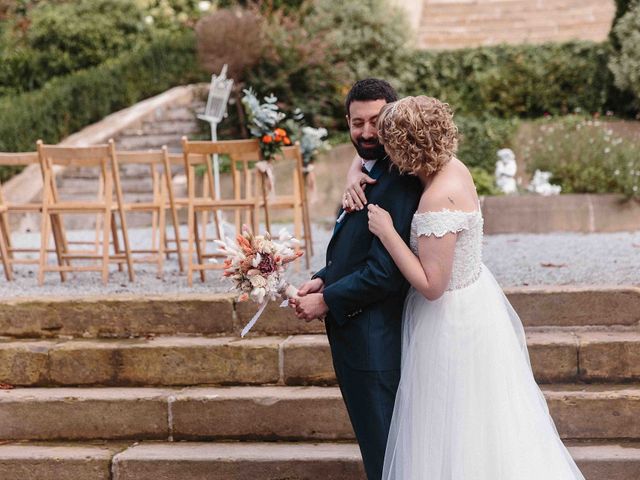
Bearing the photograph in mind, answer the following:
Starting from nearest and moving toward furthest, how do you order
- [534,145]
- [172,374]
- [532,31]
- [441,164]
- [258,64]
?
[441,164] < [172,374] < [534,145] < [258,64] < [532,31]

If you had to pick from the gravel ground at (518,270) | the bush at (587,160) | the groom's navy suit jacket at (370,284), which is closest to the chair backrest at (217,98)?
the gravel ground at (518,270)

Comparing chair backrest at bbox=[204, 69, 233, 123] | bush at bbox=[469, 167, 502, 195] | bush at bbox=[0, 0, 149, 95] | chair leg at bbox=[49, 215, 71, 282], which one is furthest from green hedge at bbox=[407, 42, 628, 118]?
chair leg at bbox=[49, 215, 71, 282]

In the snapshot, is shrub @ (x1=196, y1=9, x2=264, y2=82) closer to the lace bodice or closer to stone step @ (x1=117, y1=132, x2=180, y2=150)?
stone step @ (x1=117, y1=132, x2=180, y2=150)

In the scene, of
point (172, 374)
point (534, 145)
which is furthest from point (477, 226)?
point (534, 145)

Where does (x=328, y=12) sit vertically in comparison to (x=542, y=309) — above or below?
above

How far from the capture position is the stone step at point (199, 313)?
16.8 ft

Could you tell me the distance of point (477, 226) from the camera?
3.29 metres

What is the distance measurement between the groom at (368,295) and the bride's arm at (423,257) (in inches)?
1.8

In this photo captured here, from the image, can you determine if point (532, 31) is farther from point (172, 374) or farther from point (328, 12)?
point (172, 374)

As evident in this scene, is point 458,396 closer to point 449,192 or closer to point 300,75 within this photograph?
point 449,192

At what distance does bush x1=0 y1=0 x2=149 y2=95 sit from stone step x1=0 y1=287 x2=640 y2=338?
10.6m

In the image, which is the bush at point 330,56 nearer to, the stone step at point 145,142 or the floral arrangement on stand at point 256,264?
the stone step at point 145,142

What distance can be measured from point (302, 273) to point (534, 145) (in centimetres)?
555

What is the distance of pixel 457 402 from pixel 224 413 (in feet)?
5.47
